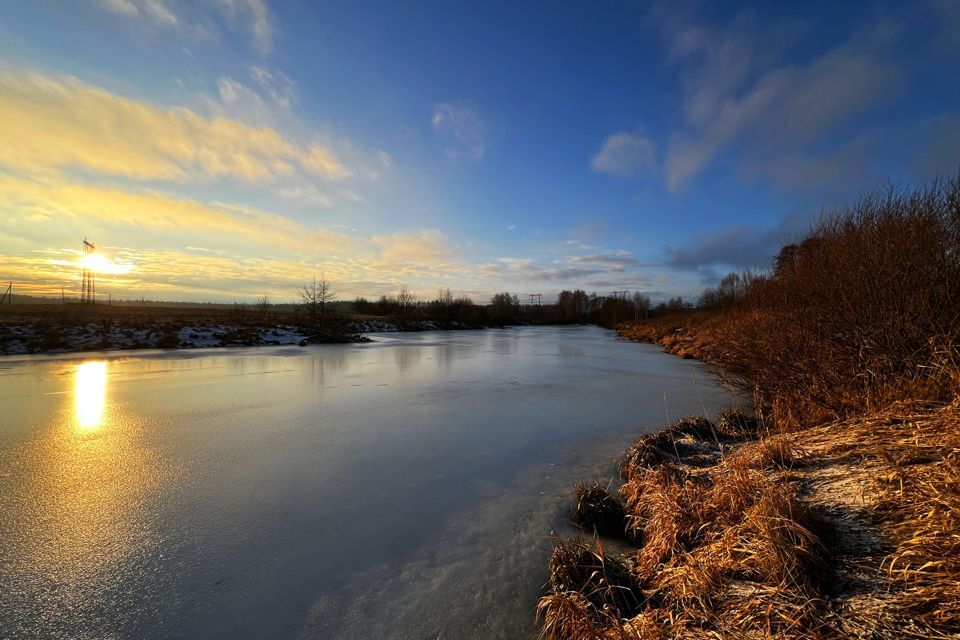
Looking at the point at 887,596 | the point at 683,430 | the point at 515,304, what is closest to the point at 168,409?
the point at 683,430

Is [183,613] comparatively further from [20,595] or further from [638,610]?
[638,610]

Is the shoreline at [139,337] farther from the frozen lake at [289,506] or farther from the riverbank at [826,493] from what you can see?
the riverbank at [826,493]

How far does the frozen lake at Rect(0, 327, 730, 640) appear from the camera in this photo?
2314 millimetres

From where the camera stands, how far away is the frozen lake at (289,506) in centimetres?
231

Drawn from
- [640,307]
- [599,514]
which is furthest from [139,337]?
[640,307]

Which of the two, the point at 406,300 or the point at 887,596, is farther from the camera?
the point at 406,300

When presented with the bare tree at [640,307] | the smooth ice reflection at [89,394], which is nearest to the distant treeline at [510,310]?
the bare tree at [640,307]

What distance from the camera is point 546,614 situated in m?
2.24

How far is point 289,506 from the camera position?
359 cm

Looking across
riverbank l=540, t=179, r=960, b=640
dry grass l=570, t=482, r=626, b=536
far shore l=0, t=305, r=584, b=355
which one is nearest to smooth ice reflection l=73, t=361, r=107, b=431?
far shore l=0, t=305, r=584, b=355

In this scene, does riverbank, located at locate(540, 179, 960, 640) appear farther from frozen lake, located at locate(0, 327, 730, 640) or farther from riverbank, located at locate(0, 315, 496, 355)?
riverbank, located at locate(0, 315, 496, 355)

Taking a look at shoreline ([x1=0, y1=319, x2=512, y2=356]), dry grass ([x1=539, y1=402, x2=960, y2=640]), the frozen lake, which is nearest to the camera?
dry grass ([x1=539, y1=402, x2=960, y2=640])

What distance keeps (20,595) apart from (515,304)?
84722 millimetres

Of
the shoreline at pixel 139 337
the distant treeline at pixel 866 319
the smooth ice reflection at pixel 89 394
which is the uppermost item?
the distant treeline at pixel 866 319
